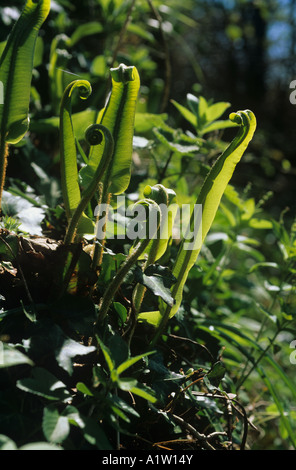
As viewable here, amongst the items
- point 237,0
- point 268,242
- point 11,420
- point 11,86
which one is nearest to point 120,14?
point 11,86

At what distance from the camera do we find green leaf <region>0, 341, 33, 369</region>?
512mm

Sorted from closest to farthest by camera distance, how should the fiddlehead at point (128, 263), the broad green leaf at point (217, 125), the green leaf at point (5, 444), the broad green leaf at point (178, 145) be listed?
the green leaf at point (5, 444) → the fiddlehead at point (128, 263) → the broad green leaf at point (178, 145) → the broad green leaf at point (217, 125)

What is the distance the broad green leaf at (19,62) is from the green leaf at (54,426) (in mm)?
481

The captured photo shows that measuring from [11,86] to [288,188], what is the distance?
3231mm

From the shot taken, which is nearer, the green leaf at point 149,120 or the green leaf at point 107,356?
the green leaf at point 107,356

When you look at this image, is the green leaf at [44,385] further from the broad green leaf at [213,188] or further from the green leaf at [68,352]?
the broad green leaf at [213,188]

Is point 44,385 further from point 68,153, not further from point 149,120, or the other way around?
point 149,120

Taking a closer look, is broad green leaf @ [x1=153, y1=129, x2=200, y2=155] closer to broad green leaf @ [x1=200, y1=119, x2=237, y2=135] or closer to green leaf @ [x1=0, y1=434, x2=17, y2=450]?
broad green leaf @ [x1=200, y1=119, x2=237, y2=135]

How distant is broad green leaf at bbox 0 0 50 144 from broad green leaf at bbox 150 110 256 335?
1.16 feet

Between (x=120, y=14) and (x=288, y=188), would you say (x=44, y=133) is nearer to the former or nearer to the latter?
(x=120, y=14)

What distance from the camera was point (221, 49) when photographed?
15.1 feet

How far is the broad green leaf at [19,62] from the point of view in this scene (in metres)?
0.71

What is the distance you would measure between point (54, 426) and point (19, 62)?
1.90 ft

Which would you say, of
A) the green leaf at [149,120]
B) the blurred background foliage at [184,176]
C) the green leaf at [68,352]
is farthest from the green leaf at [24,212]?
the green leaf at [149,120]
